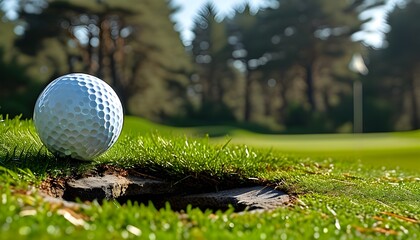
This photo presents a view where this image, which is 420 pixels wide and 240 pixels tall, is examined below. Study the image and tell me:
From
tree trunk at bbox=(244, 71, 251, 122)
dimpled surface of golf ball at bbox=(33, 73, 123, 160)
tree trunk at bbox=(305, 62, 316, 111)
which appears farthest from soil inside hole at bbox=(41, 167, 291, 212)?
tree trunk at bbox=(244, 71, 251, 122)

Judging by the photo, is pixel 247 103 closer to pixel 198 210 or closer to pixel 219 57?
pixel 219 57

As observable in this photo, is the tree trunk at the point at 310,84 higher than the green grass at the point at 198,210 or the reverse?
higher

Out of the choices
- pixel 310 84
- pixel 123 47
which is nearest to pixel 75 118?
pixel 123 47

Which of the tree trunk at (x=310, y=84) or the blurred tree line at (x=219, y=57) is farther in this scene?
the tree trunk at (x=310, y=84)

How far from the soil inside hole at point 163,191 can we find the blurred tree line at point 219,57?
1991 centimetres

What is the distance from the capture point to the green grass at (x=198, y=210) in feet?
8.02

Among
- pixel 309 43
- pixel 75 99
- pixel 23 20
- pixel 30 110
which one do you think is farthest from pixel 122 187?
pixel 309 43

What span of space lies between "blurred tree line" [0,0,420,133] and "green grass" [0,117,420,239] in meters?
19.6

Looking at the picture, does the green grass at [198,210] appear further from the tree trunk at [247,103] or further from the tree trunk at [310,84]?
the tree trunk at [247,103]

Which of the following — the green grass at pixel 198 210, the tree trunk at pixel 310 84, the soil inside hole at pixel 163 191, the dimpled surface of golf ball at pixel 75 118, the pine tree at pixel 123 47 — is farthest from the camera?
the tree trunk at pixel 310 84

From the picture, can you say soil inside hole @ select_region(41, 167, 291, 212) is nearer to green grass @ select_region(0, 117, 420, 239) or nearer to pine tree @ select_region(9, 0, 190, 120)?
green grass @ select_region(0, 117, 420, 239)

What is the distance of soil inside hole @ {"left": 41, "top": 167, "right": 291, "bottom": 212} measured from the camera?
365cm

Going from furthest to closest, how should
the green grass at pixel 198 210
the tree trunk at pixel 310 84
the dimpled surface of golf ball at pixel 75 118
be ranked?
the tree trunk at pixel 310 84 < the dimpled surface of golf ball at pixel 75 118 < the green grass at pixel 198 210

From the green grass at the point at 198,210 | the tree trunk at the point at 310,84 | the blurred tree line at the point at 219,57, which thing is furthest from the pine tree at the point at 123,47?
the green grass at the point at 198,210
